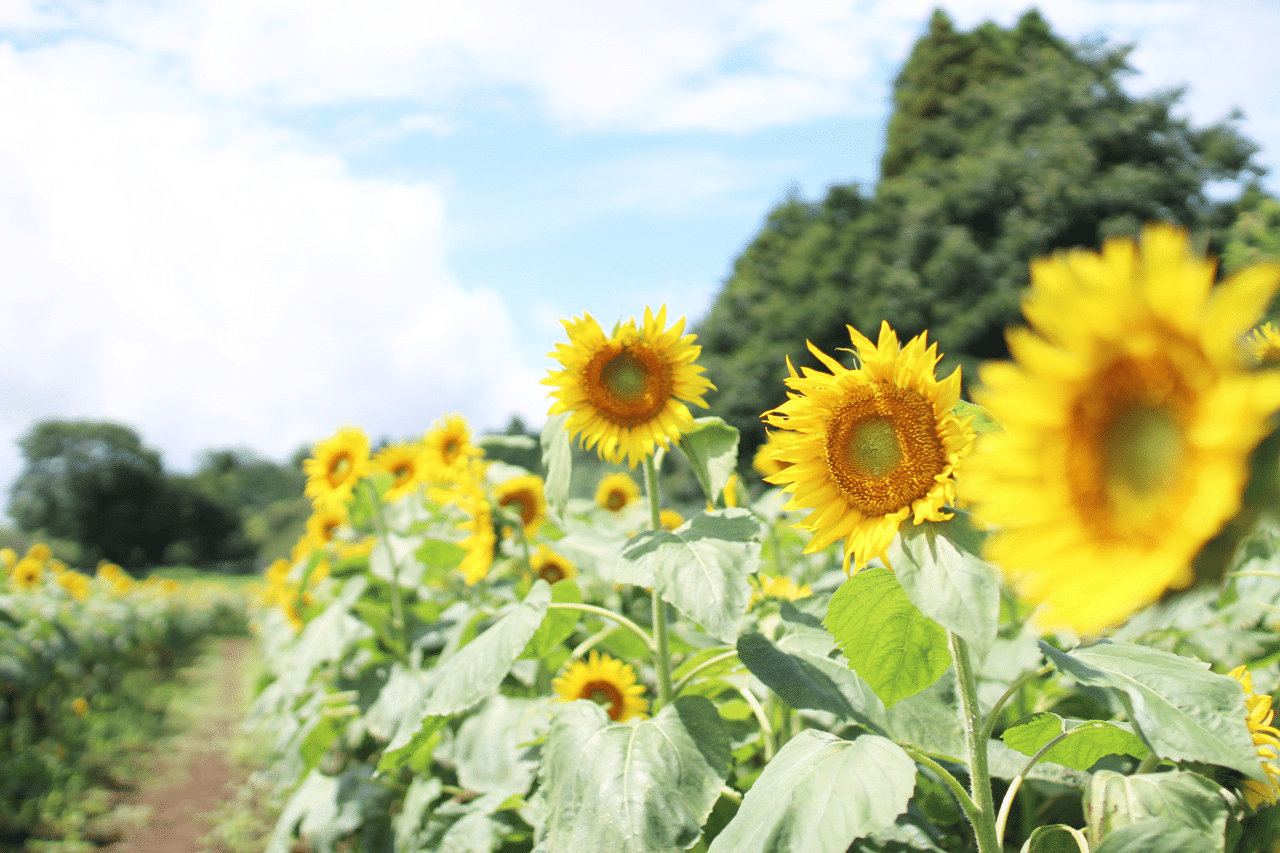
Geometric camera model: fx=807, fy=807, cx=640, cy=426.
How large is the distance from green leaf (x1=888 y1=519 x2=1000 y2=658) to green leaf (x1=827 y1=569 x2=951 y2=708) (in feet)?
0.33

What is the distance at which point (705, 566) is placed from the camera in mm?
1450

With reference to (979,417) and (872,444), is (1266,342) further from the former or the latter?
(872,444)

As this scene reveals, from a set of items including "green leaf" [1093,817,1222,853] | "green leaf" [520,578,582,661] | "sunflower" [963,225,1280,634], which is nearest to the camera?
"sunflower" [963,225,1280,634]

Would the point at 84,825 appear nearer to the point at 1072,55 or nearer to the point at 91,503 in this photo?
the point at 1072,55

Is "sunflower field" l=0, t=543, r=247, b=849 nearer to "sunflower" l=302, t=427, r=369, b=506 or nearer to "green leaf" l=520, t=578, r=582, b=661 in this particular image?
"sunflower" l=302, t=427, r=369, b=506

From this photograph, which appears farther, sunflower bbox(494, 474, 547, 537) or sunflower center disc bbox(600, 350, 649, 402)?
sunflower bbox(494, 474, 547, 537)

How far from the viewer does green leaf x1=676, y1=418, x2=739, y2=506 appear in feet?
5.72

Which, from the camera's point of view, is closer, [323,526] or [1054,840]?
[1054,840]

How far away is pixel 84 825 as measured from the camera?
5.07 metres

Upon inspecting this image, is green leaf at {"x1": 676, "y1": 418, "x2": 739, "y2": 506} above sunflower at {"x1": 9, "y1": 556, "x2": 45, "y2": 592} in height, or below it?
above

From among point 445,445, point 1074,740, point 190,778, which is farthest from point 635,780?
point 190,778

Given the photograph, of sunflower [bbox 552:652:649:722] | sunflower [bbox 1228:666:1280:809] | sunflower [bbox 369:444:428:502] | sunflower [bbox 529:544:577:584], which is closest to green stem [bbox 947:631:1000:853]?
sunflower [bbox 1228:666:1280:809]

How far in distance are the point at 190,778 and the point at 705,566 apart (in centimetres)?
656

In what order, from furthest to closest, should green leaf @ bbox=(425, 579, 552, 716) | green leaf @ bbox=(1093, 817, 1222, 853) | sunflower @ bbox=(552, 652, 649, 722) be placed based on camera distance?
sunflower @ bbox=(552, 652, 649, 722) < green leaf @ bbox=(425, 579, 552, 716) < green leaf @ bbox=(1093, 817, 1222, 853)
